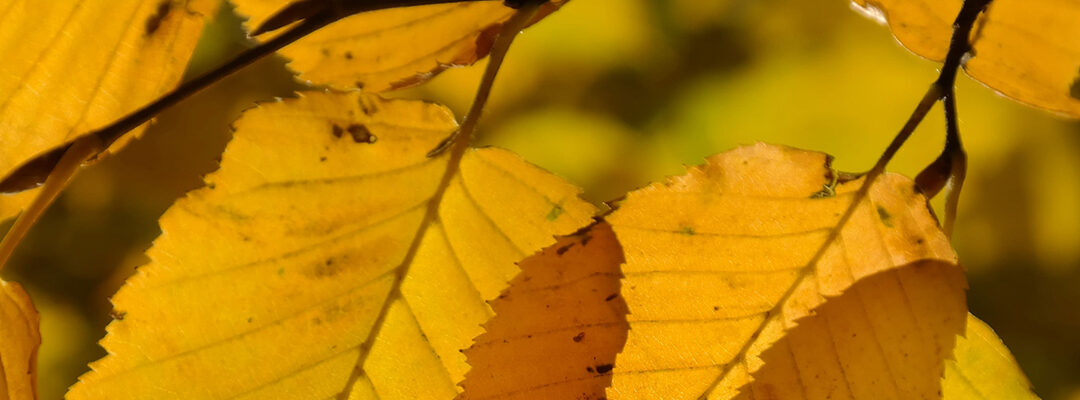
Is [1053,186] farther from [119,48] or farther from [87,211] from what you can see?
[87,211]

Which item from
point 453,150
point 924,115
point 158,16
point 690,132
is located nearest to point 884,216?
point 924,115

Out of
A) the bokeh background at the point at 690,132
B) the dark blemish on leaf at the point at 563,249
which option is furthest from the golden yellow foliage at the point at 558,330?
the bokeh background at the point at 690,132

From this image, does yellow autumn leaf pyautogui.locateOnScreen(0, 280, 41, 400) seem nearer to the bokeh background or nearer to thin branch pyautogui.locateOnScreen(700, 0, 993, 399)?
thin branch pyautogui.locateOnScreen(700, 0, 993, 399)

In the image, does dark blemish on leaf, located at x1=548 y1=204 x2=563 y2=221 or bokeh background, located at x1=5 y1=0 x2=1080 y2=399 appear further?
bokeh background, located at x1=5 y1=0 x2=1080 y2=399

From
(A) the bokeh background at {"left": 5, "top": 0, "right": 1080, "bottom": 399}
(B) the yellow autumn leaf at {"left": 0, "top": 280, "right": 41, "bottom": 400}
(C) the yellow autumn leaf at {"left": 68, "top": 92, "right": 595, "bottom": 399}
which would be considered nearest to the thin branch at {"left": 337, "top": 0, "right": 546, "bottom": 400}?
(C) the yellow autumn leaf at {"left": 68, "top": 92, "right": 595, "bottom": 399}

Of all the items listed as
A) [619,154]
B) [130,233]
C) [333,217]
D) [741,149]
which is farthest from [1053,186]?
[130,233]

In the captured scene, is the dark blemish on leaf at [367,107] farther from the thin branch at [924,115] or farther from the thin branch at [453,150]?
the thin branch at [924,115]

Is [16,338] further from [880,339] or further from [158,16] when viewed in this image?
Result: [880,339]
